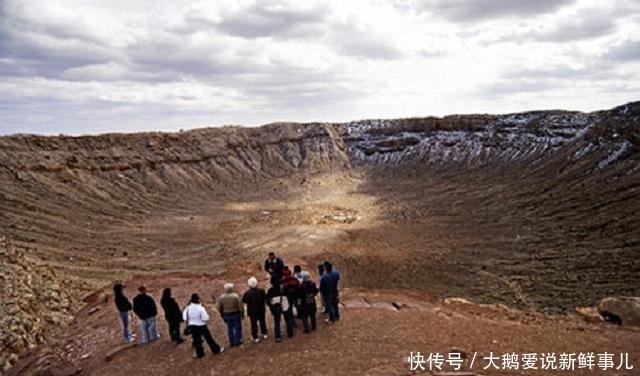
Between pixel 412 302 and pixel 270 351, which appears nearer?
pixel 270 351

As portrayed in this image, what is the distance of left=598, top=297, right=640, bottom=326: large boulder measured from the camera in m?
11.7

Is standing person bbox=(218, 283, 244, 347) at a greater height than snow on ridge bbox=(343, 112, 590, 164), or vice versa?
snow on ridge bbox=(343, 112, 590, 164)

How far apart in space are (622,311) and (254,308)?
9.00 meters

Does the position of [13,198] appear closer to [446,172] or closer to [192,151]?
[192,151]

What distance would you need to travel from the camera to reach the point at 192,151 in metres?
57.6

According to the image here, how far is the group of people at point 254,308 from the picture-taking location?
8906 mm

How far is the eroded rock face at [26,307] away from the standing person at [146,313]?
118 inches

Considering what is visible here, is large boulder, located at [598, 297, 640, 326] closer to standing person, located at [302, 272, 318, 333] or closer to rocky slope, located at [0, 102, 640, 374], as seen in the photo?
rocky slope, located at [0, 102, 640, 374]

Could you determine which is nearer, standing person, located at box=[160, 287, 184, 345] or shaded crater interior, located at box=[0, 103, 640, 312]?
standing person, located at box=[160, 287, 184, 345]

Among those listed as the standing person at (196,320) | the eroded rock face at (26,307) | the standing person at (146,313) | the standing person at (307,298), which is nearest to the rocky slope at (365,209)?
the eroded rock face at (26,307)

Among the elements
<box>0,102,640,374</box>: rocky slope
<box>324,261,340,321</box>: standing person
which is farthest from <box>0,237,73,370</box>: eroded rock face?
<box>324,261,340,321</box>: standing person

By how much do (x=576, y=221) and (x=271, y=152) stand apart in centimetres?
4628

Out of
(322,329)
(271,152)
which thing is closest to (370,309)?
(322,329)

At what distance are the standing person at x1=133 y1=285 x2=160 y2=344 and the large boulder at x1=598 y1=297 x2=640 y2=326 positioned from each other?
10.7 m
